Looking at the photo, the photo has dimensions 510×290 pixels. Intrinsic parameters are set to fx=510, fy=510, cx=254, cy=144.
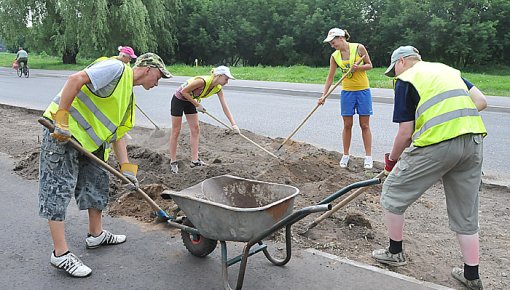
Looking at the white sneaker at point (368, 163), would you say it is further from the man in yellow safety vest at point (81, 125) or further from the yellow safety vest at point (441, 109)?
the man in yellow safety vest at point (81, 125)

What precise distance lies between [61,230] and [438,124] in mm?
2800

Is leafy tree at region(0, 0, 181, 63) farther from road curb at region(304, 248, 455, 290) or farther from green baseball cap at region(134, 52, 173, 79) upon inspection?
road curb at region(304, 248, 455, 290)

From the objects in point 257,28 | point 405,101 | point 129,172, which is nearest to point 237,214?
point 129,172

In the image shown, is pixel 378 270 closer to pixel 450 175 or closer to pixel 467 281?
pixel 467 281

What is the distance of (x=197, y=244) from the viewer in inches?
158

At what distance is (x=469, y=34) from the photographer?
27938mm

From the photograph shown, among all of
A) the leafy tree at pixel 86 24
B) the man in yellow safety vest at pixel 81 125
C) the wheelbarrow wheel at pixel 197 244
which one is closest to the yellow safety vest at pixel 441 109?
the wheelbarrow wheel at pixel 197 244

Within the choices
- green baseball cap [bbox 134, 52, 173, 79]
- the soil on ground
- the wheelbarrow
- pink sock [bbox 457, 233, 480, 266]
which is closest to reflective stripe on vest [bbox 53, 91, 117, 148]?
green baseball cap [bbox 134, 52, 173, 79]

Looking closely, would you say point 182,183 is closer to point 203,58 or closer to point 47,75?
point 47,75

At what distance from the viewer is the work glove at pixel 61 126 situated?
138 inches

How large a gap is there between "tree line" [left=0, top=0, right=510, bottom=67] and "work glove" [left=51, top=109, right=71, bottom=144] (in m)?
24.1

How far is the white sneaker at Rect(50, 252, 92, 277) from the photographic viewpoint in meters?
3.75


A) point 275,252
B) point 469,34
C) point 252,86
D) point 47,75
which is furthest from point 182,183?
point 469,34

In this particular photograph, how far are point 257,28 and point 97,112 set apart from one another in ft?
103
